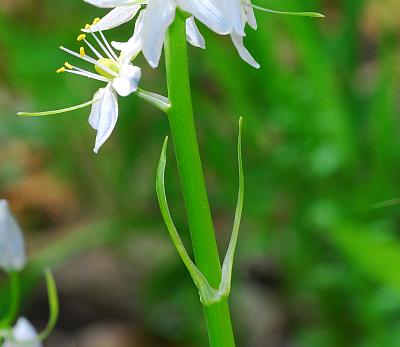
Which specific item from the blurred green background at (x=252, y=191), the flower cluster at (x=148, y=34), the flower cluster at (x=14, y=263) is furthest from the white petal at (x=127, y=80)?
the blurred green background at (x=252, y=191)

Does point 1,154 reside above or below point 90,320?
above

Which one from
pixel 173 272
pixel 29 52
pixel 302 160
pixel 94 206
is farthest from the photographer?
pixel 94 206

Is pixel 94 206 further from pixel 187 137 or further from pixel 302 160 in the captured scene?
pixel 187 137

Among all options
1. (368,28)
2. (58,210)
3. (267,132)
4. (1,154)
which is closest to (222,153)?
(267,132)

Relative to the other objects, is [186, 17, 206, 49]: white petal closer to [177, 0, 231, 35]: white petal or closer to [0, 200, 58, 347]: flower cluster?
[177, 0, 231, 35]: white petal

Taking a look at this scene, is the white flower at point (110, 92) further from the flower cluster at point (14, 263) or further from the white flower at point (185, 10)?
the flower cluster at point (14, 263)

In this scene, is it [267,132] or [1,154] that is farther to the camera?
[1,154]

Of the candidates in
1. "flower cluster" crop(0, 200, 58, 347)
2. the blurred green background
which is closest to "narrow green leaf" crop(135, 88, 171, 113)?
"flower cluster" crop(0, 200, 58, 347)
